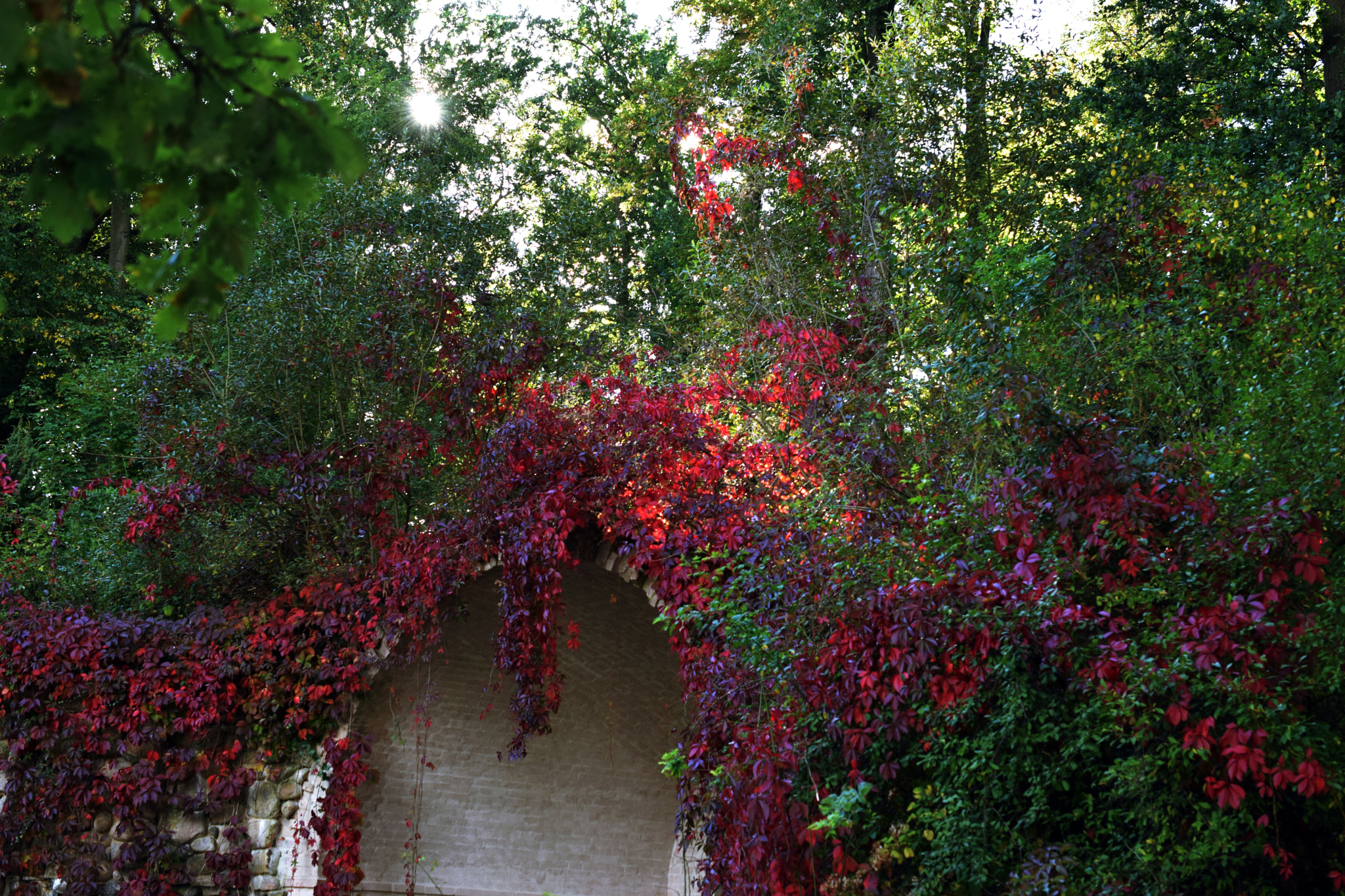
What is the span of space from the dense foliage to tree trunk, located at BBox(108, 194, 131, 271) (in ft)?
3.42

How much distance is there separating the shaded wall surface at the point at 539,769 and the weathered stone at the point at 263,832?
0.80m

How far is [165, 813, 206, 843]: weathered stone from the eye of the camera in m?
6.54

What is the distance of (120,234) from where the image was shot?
13.0m

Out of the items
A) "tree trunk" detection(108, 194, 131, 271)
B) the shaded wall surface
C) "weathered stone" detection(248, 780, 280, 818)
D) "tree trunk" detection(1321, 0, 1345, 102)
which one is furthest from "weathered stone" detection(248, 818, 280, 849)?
"tree trunk" detection(1321, 0, 1345, 102)

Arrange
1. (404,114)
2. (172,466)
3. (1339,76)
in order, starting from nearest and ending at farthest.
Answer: (172,466) < (1339,76) < (404,114)

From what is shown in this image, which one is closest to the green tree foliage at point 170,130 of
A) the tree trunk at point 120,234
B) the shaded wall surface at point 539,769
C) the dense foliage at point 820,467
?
the dense foliage at point 820,467

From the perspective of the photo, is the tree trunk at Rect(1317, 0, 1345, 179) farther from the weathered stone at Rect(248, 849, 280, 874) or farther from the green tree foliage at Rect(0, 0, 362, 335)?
the weathered stone at Rect(248, 849, 280, 874)

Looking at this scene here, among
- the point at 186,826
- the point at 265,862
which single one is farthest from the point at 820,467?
the point at 186,826

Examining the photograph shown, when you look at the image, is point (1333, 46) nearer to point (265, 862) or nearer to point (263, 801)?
point (263, 801)

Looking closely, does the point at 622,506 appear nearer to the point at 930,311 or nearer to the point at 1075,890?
the point at 930,311

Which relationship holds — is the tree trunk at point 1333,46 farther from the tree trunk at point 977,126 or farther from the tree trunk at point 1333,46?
the tree trunk at point 977,126

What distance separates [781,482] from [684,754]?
5.05ft

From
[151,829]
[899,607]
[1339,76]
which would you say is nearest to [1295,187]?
[899,607]

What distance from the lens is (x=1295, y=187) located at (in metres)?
4.56
